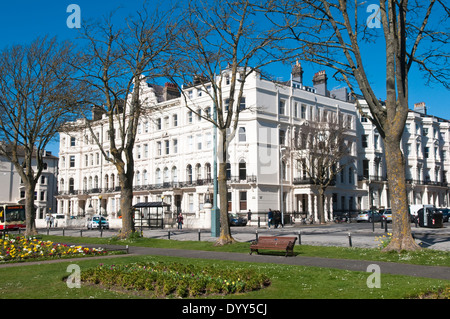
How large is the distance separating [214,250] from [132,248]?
455cm

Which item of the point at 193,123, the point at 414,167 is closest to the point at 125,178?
the point at 193,123

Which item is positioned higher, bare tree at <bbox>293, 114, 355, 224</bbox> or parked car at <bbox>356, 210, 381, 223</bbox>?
bare tree at <bbox>293, 114, 355, 224</bbox>

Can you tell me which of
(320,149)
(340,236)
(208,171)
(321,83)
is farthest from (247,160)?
(340,236)

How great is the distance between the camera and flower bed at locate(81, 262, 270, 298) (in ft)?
30.9

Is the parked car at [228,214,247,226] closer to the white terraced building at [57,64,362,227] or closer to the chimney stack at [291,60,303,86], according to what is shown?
the white terraced building at [57,64,362,227]

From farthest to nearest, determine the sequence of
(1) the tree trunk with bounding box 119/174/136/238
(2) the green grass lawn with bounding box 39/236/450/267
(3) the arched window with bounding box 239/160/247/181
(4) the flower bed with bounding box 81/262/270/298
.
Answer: (3) the arched window with bounding box 239/160/247/181 < (1) the tree trunk with bounding box 119/174/136/238 < (2) the green grass lawn with bounding box 39/236/450/267 < (4) the flower bed with bounding box 81/262/270/298

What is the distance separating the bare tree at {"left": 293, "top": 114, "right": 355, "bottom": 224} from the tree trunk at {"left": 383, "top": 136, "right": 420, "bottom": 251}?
2974 cm

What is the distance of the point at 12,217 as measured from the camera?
154ft

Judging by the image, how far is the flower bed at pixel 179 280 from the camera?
941 centimetres

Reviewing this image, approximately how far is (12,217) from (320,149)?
32.7 m

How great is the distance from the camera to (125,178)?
84.4ft

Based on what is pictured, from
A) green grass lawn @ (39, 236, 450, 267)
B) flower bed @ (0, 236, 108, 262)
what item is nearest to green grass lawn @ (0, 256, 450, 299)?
green grass lawn @ (39, 236, 450, 267)

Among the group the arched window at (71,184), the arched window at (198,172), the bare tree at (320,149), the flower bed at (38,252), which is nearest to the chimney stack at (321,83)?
the bare tree at (320,149)
